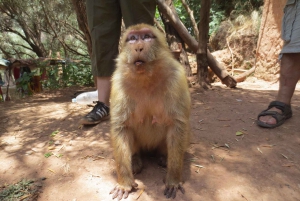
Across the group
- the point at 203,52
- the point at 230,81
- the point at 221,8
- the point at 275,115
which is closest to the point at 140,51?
the point at 275,115

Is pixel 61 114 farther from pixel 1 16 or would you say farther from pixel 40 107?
pixel 1 16

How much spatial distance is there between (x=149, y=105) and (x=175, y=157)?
427mm

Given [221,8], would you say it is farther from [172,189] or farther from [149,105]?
[172,189]

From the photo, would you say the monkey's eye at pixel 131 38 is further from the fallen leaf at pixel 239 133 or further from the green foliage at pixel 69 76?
the green foliage at pixel 69 76

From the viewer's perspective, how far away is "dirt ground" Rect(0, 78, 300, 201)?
1727mm

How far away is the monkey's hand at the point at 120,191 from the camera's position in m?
1.70

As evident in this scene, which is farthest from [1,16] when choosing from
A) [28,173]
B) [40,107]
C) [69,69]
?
[28,173]

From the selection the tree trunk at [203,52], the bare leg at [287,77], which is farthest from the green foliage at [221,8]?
the bare leg at [287,77]

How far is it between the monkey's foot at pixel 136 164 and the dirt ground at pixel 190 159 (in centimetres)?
5

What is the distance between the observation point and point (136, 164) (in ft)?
6.50

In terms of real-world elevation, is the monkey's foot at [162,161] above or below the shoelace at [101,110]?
below

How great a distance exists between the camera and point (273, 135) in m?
2.47

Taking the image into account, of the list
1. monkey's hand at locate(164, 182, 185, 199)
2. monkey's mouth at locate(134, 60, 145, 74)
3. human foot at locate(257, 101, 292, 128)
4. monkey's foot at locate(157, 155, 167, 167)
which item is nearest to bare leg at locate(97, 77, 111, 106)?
monkey's foot at locate(157, 155, 167, 167)

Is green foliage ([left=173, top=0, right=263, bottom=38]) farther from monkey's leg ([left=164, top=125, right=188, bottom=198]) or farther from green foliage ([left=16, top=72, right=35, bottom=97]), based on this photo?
monkey's leg ([left=164, top=125, right=188, bottom=198])
